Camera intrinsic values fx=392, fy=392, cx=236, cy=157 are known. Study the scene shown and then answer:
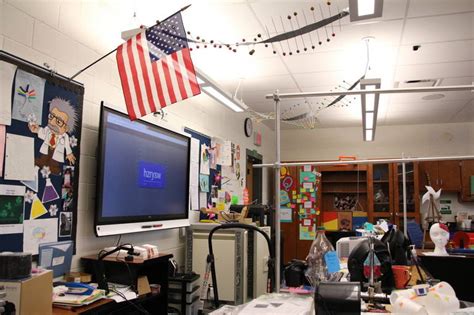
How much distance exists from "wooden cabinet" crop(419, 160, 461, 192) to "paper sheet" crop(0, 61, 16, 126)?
648 centimetres

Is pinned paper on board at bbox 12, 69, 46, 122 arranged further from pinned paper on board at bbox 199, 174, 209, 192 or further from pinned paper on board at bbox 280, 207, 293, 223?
pinned paper on board at bbox 280, 207, 293, 223

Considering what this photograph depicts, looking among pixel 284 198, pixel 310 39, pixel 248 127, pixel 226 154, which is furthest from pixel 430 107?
pixel 310 39

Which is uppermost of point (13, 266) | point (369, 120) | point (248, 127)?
point (248, 127)

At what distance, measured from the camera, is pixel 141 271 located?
2893 millimetres

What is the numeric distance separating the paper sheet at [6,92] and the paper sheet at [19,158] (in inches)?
3.6

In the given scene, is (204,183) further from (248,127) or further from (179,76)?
(179,76)

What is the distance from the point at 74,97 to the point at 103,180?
584mm

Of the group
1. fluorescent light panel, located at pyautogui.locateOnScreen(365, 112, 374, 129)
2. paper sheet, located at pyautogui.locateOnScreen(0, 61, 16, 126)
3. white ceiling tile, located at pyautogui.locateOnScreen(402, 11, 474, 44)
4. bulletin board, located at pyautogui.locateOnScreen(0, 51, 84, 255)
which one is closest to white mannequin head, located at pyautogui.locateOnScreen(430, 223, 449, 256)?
white ceiling tile, located at pyautogui.locateOnScreen(402, 11, 474, 44)

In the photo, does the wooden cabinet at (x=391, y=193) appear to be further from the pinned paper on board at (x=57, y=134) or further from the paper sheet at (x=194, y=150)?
the pinned paper on board at (x=57, y=134)

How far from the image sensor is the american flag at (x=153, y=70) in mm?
2322

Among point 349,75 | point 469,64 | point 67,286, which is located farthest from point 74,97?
point 469,64

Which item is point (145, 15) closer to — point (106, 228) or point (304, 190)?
point (106, 228)

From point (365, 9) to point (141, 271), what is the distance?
90.6 inches

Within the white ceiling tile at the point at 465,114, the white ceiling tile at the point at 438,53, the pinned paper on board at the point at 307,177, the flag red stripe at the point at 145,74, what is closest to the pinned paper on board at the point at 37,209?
the flag red stripe at the point at 145,74
